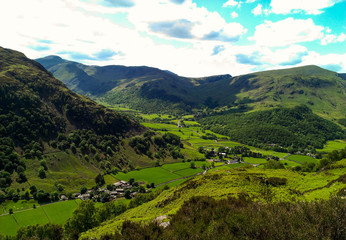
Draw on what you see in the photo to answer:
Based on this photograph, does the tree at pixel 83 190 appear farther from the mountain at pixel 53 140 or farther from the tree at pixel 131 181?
the tree at pixel 131 181

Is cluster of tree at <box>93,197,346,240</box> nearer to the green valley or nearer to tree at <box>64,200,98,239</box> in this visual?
the green valley

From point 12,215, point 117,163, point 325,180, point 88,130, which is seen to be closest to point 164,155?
point 117,163

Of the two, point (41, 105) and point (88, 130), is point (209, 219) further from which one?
point (41, 105)

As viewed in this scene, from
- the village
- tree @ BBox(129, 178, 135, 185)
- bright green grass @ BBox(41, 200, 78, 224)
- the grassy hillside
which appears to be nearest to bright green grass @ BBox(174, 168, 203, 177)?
the village

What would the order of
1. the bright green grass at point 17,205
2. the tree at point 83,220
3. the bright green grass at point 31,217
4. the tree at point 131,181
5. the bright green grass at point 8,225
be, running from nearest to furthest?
the tree at point 83,220 < the bright green grass at point 8,225 < the bright green grass at point 31,217 < the bright green grass at point 17,205 < the tree at point 131,181

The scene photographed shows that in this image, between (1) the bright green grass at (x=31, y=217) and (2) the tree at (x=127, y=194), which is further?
(2) the tree at (x=127, y=194)

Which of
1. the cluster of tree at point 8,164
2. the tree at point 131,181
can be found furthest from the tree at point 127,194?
the cluster of tree at point 8,164
